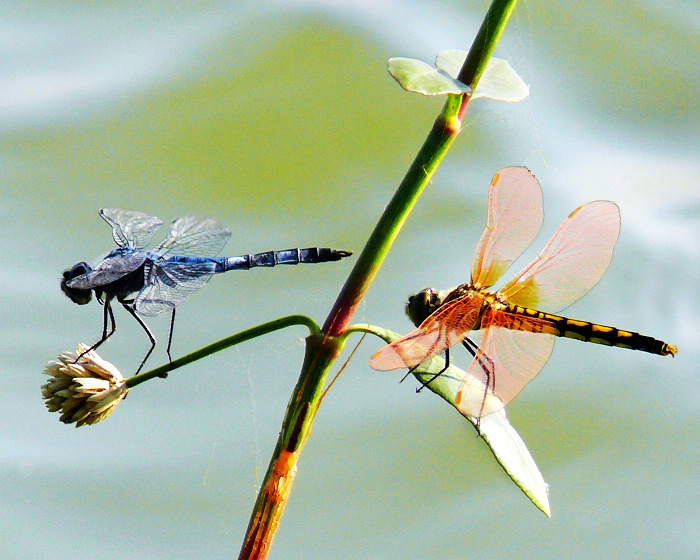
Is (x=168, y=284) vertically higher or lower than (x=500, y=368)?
higher

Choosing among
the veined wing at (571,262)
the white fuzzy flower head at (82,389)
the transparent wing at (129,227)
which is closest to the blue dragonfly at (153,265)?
the transparent wing at (129,227)

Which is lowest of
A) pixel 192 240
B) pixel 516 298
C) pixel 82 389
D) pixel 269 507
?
pixel 269 507

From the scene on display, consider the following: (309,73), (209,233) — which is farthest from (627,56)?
(209,233)

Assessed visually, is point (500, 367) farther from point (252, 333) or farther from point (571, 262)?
point (252, 333)

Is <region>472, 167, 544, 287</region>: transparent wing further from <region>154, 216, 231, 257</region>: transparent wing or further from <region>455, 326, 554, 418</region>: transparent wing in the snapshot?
<region>154, 216, 231, 257</region>: transparent wing

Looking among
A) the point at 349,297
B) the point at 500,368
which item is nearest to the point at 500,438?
the point at 500,368

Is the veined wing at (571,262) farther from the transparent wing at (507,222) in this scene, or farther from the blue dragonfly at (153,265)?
the blue dragonfly at (153,265)

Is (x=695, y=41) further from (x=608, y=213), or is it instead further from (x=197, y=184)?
(x=608, y=213)
